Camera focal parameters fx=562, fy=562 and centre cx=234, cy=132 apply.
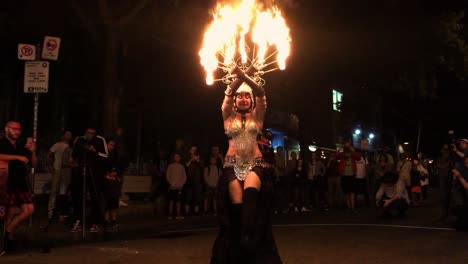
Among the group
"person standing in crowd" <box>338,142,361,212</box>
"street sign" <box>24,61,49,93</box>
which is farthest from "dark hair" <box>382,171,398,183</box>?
"street sign" <box>24,61,49,93</box>

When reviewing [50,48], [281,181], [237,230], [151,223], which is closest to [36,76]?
[50,48]

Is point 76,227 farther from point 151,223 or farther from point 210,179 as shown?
point 210,179

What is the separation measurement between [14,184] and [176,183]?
601 centimetres

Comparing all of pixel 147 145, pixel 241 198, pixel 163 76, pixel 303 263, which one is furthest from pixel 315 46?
pixel 241 198

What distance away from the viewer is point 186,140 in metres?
21.6

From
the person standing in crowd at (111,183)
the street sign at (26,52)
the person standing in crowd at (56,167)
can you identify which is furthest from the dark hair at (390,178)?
the street sign at (26,52)

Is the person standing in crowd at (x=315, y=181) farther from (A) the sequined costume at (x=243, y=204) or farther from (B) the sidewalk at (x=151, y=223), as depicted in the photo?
(A) the sequined costume at (x=243, y=204)

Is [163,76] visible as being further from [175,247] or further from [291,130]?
[291,130]

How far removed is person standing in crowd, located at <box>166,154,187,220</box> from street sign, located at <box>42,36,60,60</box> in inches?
183

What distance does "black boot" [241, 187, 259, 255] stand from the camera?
559 cm

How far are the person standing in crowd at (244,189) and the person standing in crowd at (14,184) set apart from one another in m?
4.25

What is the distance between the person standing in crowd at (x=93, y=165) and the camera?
36.2 feet

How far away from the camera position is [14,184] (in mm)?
8883

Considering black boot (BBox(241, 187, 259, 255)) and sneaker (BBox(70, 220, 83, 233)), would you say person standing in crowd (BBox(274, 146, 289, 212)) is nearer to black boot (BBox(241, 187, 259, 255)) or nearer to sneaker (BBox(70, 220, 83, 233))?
sneaker (BBox(70, 220, 83, 233))
